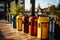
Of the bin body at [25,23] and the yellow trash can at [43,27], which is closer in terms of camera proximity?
the yellow trash can at [43,27]

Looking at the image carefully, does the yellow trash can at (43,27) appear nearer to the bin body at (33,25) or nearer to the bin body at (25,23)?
the bin body at (33,25)

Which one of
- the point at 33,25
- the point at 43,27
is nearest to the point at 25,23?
the point at 33,25

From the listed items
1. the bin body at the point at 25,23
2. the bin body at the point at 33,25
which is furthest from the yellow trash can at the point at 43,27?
the bin body at the point at 25,23

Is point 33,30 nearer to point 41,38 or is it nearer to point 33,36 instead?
point 33,36

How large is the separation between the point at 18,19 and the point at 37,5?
2.80 feet

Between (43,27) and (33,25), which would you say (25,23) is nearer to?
(33,25)

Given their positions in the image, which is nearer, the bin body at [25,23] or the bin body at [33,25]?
the bin body at [33,25]

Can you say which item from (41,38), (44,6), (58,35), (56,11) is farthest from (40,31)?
(44,6)

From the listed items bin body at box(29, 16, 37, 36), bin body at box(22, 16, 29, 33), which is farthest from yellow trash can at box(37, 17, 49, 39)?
bin body at box(22, 16, 29, 33)

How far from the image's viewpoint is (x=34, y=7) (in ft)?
17.9

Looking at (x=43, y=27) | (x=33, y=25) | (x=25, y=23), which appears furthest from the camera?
(x=25, y=23)

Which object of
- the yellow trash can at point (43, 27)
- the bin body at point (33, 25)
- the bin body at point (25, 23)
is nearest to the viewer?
the yellow trash can at point (43, 27)

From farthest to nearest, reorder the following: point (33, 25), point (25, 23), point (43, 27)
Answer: point (25, 23) < point (33, 25) < point (43, 27)

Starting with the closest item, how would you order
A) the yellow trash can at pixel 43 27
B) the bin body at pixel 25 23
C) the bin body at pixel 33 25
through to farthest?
the yellow trash can at pixel 43 27 < the bin body at pixel 33 25 < the bin body at pixel 25 23
